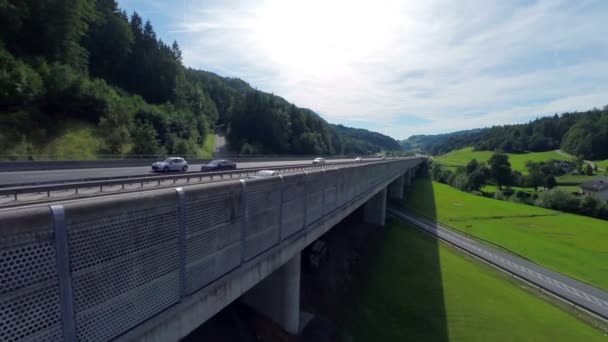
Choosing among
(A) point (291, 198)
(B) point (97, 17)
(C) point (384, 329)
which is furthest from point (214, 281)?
(B) point (97, 17)

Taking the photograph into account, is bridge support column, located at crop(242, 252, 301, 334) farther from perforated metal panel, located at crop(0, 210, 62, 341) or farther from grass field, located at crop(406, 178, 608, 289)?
grass field, located at crop(406, 178, 608, 289)

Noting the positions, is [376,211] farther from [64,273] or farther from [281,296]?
[64,273]

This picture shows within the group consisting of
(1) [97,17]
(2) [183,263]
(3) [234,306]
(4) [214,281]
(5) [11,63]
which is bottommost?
(3) [234,306]

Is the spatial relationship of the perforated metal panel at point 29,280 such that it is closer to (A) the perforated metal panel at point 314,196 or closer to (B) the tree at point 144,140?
(A) the perforated metal panel at point 314,196

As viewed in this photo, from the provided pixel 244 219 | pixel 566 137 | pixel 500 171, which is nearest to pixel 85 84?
pixel 244 219

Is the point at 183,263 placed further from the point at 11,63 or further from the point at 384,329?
the point at 11,63

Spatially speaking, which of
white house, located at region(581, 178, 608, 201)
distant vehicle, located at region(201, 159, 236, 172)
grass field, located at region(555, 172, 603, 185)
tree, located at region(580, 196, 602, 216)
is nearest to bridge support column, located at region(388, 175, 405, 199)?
tree, located at region(580, 196, 602, 216)
